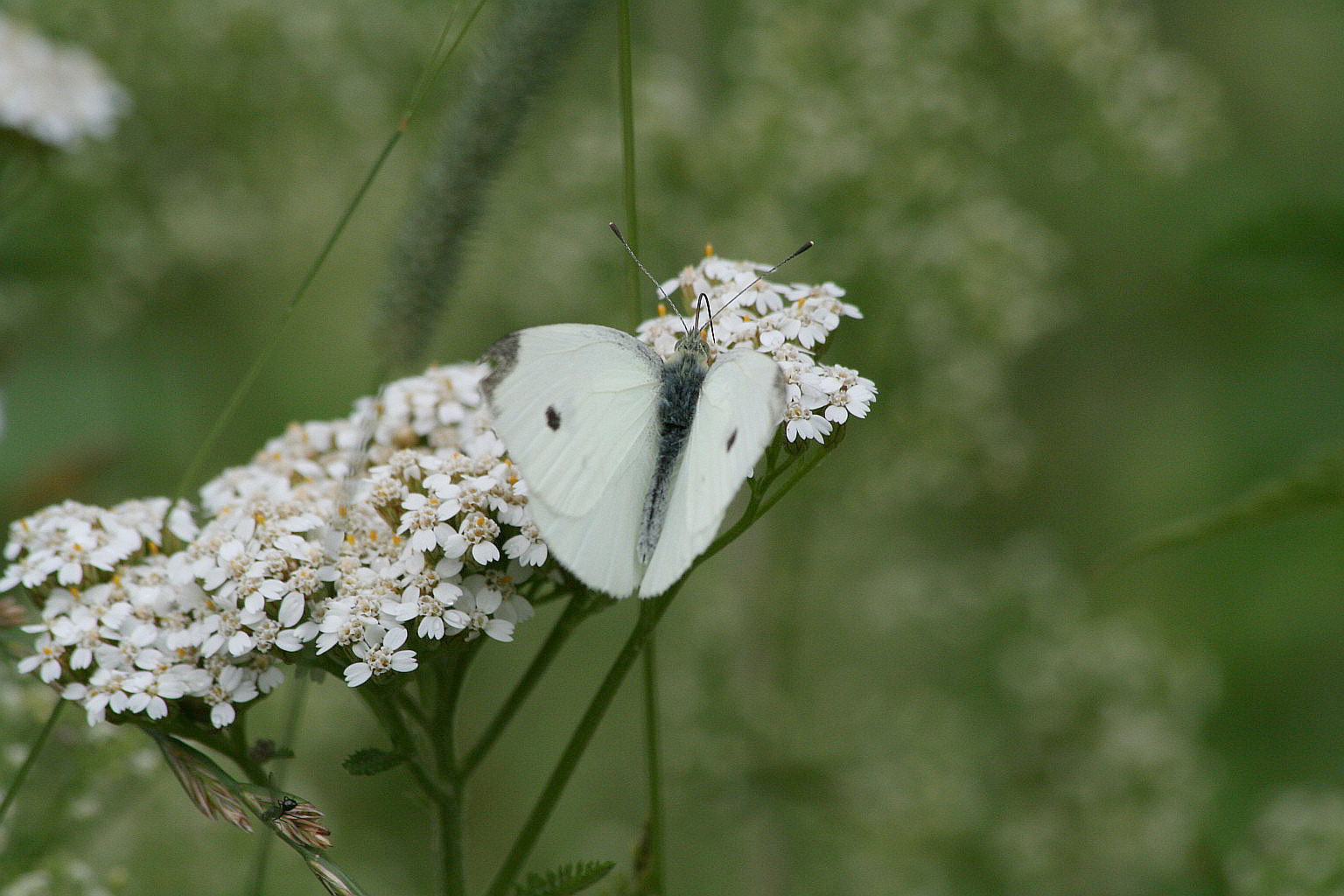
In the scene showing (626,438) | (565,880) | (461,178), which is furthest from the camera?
(626,438)

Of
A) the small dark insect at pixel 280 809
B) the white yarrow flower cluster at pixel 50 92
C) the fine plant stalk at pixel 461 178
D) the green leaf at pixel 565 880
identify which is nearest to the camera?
the small dark insect at pixel 280 809

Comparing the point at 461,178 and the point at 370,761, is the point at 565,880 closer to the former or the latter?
the point at 370,761

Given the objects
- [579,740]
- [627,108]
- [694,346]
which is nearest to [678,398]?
[694,346]

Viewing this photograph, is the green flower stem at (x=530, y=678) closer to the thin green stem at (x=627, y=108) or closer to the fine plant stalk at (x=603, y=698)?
the fine plant stalk at (x=603, y=698)

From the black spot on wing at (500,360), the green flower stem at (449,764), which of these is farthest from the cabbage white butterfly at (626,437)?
the green flower stem at (449,764)

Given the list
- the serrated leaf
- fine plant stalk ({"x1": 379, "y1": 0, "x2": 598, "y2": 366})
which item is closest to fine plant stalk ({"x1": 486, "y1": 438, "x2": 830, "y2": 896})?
the serrated leaf

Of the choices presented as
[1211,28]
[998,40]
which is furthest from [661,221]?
[1211,28]
